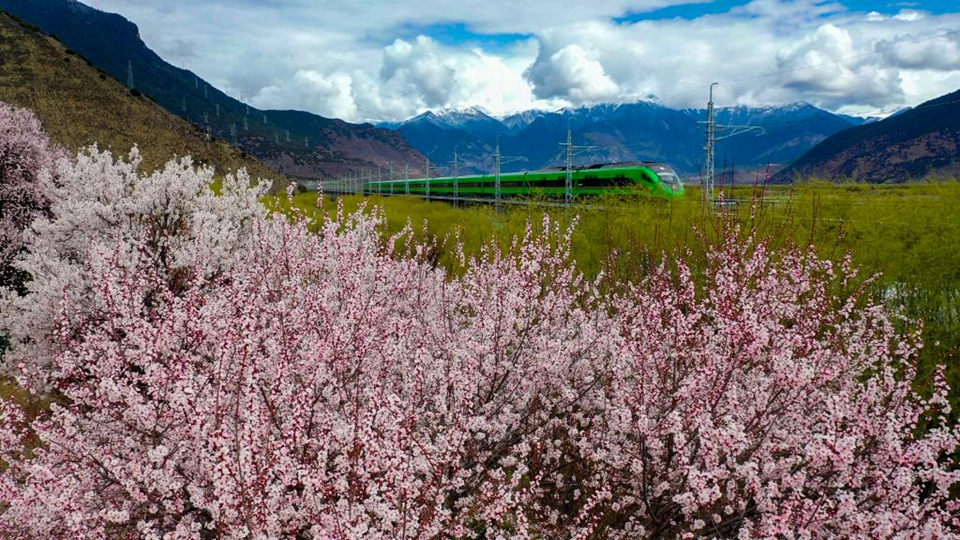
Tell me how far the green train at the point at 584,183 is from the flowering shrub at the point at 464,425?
18307mm

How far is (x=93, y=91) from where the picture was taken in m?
55.1

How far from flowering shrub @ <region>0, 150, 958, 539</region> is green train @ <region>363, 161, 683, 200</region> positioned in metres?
18.3

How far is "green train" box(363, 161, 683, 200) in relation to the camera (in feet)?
107

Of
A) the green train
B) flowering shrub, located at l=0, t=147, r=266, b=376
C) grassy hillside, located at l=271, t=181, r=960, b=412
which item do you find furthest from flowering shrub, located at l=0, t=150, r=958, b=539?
the green train

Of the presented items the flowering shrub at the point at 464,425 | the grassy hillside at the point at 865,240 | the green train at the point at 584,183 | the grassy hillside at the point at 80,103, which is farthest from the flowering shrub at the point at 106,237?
the grassy hillside at the point at 80,103

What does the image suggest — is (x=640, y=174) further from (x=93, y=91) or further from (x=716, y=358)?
(x=93, y=91)

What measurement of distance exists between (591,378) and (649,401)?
60.2 inches

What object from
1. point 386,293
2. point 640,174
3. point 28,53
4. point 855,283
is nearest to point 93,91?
point 28,53

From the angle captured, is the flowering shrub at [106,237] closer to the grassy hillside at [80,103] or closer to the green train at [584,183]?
the green train at [584,183]

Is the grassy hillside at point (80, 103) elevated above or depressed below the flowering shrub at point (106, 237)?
above

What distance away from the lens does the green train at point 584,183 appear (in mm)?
32469

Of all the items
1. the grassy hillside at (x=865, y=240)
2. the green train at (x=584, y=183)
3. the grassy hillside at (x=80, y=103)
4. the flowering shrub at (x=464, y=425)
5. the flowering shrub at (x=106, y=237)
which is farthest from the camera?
the grassy hillside at (x=80, y=103)

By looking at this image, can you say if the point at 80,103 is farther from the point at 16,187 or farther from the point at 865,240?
the point at 865,240

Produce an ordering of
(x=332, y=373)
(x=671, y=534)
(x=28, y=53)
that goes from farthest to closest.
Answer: (x=28, y=53) < (x=671, y=534) < (x=332, y=373)
